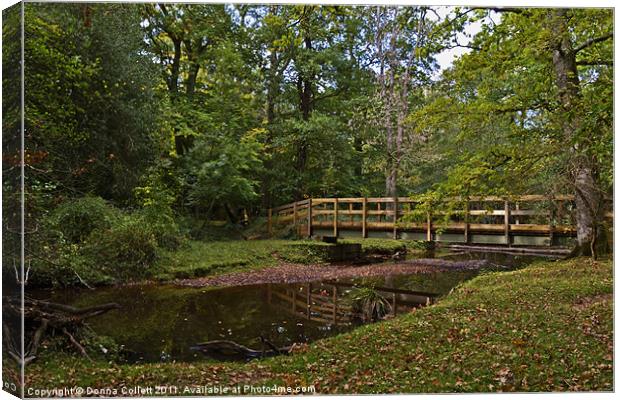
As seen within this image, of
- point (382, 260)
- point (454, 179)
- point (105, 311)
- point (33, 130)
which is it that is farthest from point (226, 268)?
point (454, 179)

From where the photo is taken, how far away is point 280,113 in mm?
5590

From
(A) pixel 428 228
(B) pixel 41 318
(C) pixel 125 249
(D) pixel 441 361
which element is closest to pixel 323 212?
(A) pixel 428 228

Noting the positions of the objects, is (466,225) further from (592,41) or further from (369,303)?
(592,41)

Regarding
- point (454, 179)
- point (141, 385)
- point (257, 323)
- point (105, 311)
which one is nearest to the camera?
point (141, 385)

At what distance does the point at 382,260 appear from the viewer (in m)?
5.95

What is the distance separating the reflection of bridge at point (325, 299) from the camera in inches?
227

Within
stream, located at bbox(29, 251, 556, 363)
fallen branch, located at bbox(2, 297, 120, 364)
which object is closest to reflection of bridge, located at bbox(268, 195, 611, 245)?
stream, located at bbox(29, 251, 556, 363)

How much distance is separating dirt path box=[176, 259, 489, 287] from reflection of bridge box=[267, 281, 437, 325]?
0.36 feet

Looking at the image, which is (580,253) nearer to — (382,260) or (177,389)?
(382,260)

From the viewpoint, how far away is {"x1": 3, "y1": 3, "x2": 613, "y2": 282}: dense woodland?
4973 mm

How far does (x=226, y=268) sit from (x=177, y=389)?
4.44 ft

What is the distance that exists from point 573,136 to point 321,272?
2.94 m

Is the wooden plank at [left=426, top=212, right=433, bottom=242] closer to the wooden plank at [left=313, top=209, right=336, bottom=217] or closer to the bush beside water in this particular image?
the wooden plank at [left=313, top=209, right=336, bottom=217]

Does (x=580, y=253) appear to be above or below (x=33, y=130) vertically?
below
